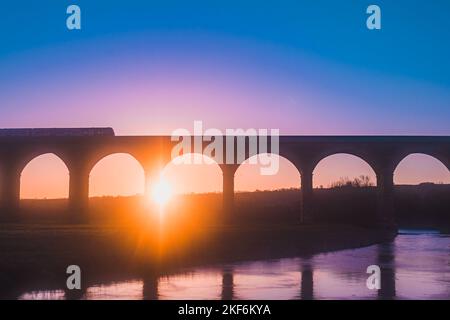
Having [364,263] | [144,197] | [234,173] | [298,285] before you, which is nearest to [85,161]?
[144,197]

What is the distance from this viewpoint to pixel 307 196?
140 feet

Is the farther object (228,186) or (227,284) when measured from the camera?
(228,186)

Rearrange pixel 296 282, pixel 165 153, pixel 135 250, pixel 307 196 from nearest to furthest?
1. pixel 296 282
2. pixel 135 250
3. pixel 307 196
4. pixel 165 153

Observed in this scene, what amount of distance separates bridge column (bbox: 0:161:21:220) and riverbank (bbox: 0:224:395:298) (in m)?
12.6

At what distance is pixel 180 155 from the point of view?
42.8m

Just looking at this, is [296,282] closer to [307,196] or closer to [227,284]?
[227,284]

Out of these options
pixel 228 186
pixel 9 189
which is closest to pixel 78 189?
A: pixel 9 189

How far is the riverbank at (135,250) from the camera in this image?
746 inches

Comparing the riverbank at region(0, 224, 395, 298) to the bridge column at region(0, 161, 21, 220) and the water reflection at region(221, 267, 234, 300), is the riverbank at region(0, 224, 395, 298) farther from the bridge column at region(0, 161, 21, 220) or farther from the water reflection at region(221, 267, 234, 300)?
the bridge column at region(0, 161, 21, 220)

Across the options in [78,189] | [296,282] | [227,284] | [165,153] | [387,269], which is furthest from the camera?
[165,153]

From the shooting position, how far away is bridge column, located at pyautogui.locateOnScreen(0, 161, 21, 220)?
1681 inches

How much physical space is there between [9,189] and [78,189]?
473 centimetres

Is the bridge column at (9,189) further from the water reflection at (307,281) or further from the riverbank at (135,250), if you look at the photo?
the water reflection at (307,281)

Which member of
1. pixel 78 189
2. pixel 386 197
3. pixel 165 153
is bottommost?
pixel 386 197
